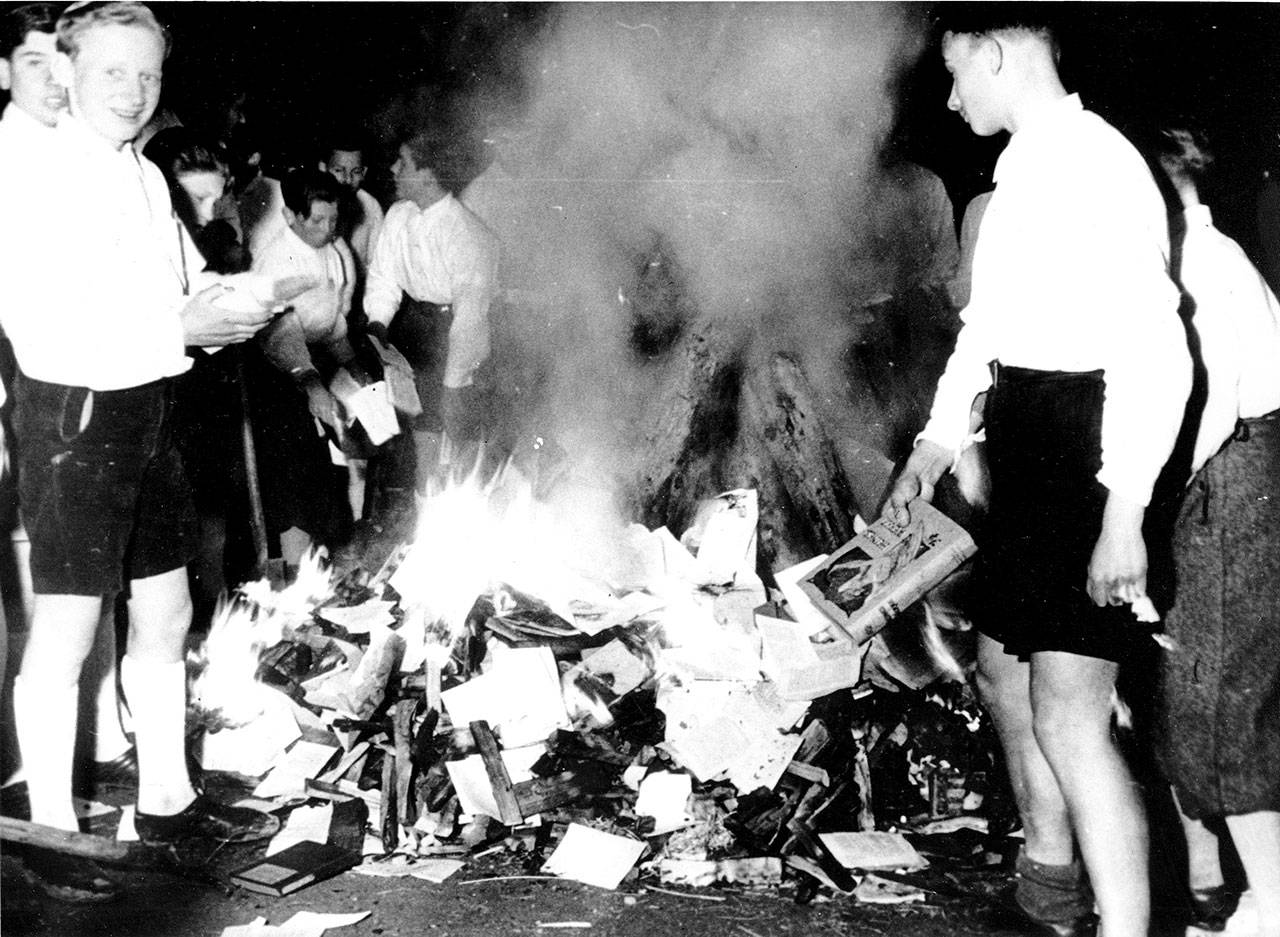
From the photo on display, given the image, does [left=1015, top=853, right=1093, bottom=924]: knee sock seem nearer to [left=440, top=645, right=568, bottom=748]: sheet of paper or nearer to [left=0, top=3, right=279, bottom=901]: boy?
[left=440, top=645, right=568, bottom=748]: sheet of paper

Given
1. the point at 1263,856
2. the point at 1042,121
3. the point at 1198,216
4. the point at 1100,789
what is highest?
the point at 1042,121

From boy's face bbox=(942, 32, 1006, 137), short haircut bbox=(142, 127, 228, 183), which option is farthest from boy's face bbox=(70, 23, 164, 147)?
boy's face bbox=(942, 32, 1006, 137)

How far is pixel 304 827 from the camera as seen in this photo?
2496 millimetres

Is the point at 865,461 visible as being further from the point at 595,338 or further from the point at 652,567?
the point at 595,338

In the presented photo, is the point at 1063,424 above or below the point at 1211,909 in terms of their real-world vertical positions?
above

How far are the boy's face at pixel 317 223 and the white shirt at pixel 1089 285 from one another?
2367 mm

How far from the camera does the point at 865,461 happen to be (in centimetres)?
332

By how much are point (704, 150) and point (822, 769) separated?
2187mm

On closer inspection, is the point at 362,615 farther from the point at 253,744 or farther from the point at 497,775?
the point at 497,775

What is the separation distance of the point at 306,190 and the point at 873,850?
2883 mm

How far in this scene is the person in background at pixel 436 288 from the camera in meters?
3.68

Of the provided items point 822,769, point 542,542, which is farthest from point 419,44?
point 822,769

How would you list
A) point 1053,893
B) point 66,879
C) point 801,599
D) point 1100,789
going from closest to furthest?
point 1100,789 < point 1053,893 < point 66,879 < point 801,599

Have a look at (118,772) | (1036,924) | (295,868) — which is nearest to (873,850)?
(1036,924)
